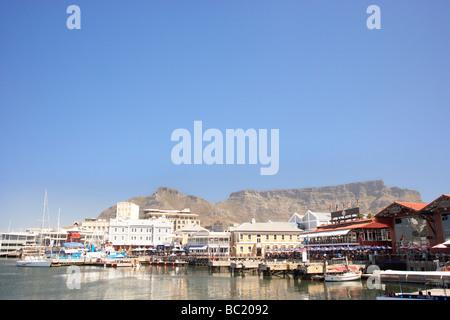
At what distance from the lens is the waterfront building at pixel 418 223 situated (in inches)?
1765

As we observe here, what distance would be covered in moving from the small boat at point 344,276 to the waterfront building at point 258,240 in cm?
3682

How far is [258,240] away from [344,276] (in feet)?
133

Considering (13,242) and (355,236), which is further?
(13,242)

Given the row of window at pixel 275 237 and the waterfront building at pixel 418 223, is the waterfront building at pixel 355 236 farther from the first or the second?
the row of window at pixel 275 237

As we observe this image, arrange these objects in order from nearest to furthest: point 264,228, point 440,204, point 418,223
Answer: point 440,204, point 418,223, point 264,228

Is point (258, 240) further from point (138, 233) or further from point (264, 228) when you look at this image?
point (138, 233)

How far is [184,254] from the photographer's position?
9462cm

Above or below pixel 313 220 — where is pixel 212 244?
below

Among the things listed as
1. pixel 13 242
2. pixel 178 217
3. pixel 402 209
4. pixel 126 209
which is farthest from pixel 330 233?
pixel 126 209

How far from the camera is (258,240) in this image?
83.2m

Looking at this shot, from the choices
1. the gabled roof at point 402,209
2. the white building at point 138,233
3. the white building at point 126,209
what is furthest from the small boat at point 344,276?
the white building at point 126,209
